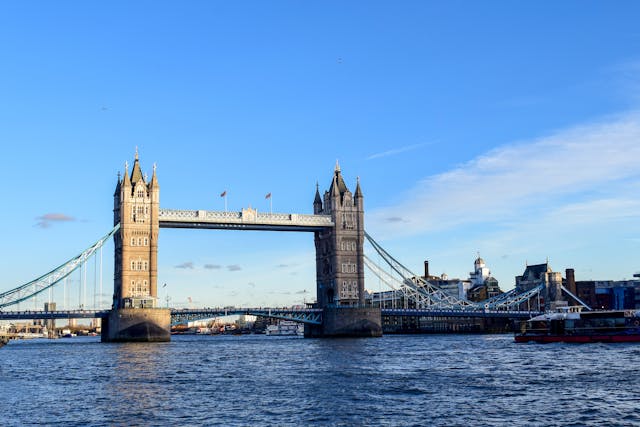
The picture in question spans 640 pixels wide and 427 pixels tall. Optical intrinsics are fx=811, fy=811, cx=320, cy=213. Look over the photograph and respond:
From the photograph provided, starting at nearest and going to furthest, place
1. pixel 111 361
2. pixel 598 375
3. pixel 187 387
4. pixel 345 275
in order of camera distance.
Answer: pixel 187 387 → pixel 598 375 → pixel 111 361 → pixel 345 275

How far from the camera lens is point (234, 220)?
132 meters

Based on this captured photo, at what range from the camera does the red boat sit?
104 m

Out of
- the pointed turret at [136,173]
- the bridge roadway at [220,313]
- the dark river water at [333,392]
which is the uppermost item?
the pointed turret at [136,173]

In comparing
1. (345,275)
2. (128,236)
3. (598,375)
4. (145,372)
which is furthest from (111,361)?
(345,275)

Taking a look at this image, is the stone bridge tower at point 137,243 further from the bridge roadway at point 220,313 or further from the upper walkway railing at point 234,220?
the bridge roadway at point 220,313

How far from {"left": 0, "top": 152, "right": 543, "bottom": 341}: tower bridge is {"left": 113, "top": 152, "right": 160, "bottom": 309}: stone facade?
15 cm

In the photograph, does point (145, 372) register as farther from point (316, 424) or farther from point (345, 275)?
point (345, 275)

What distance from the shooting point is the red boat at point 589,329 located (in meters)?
104

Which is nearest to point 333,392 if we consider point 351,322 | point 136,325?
point 136,325

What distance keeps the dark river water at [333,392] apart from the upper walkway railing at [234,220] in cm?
5642

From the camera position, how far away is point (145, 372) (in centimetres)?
6203

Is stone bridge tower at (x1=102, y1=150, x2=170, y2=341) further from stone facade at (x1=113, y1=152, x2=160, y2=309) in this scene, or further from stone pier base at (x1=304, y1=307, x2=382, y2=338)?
stone pier base at (x1=304, y1=307, x2=382, y2=338)

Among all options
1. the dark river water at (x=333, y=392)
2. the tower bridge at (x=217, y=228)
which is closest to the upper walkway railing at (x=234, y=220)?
the tower bridge at (x=217, y=228)

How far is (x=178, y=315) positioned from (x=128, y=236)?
611 inches
